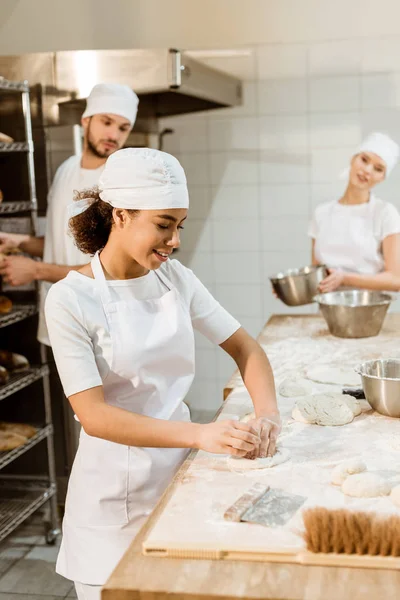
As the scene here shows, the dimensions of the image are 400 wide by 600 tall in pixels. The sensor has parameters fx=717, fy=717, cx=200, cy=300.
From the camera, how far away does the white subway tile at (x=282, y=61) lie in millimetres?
3725

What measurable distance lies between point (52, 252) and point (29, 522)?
1.15 metres

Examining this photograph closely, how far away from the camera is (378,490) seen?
122cm

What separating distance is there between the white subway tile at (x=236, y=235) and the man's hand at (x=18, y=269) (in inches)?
58.5

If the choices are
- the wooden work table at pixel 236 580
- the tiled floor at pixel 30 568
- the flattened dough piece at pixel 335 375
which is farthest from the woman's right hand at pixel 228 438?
the tiled floor at pixel 30 568

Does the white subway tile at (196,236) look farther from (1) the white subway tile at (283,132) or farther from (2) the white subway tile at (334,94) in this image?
(2) the white subway tile at (334,94)

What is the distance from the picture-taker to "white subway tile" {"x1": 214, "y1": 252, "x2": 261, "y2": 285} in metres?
3.96

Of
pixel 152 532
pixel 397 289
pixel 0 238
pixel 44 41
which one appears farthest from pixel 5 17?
pixel 152 532

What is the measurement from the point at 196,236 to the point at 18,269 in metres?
1.48

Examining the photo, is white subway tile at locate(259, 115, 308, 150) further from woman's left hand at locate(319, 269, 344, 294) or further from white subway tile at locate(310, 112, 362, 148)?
woman's left hand at locate(319, 269, 344, 294)

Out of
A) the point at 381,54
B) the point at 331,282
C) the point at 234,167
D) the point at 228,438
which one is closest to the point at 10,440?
the point at 331,282

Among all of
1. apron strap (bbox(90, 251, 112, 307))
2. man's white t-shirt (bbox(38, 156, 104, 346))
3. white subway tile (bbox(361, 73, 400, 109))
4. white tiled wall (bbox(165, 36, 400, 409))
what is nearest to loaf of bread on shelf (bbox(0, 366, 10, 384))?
man's white t-shirt (bbox(38, 156, 104, 346))

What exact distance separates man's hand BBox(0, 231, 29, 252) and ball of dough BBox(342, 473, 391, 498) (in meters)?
1.86

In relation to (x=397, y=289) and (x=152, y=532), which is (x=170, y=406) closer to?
(x=152, y=532)

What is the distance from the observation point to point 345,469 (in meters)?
1.29
